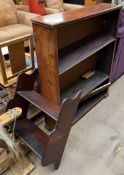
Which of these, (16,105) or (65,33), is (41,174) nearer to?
(16,105)

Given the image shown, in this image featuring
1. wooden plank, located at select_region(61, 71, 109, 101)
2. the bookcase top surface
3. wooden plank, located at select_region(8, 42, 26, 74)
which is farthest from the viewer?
wooden plank, located at select_region(61, 71, 109, 101)

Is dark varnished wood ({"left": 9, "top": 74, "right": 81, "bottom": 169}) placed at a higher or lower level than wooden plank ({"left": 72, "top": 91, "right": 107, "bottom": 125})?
higher

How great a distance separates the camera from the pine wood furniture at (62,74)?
1.28 m

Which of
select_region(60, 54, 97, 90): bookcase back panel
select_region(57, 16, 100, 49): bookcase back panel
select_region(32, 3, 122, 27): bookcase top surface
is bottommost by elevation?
select_region(60, 54, 97, 90): bookcase back panel

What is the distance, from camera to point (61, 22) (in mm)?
1228

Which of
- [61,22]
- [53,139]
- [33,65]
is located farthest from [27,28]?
[53,139]

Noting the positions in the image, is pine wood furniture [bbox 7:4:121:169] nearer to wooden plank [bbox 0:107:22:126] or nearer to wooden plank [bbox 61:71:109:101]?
wooden plank [bbox 61:71:109:101]

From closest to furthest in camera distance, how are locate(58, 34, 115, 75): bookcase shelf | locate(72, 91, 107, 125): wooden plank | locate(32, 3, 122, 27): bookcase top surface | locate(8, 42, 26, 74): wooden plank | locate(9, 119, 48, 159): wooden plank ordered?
locate(32, 3, 122, 27): bookcase top surface, locate(9, 119, 48, 159): wooden plank, locate(58, 34, 115, 75): bookcase shelf, locate(8, 42, 26, 74): wooden plank, locate(72, 91, 107, 125): wooden plank

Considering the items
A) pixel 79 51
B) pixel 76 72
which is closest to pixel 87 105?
pixel 76 72

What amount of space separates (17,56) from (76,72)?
2.12ft

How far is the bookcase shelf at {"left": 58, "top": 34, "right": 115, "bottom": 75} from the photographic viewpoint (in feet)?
4.93

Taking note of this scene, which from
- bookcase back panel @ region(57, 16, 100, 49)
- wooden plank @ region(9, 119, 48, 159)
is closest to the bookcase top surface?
bookcase back panel @ region(57, 16, 100, 49)

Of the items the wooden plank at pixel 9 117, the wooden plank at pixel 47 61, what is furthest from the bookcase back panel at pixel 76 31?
the wooden plank at pixel 9 117

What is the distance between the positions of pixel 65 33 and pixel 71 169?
1.12m
